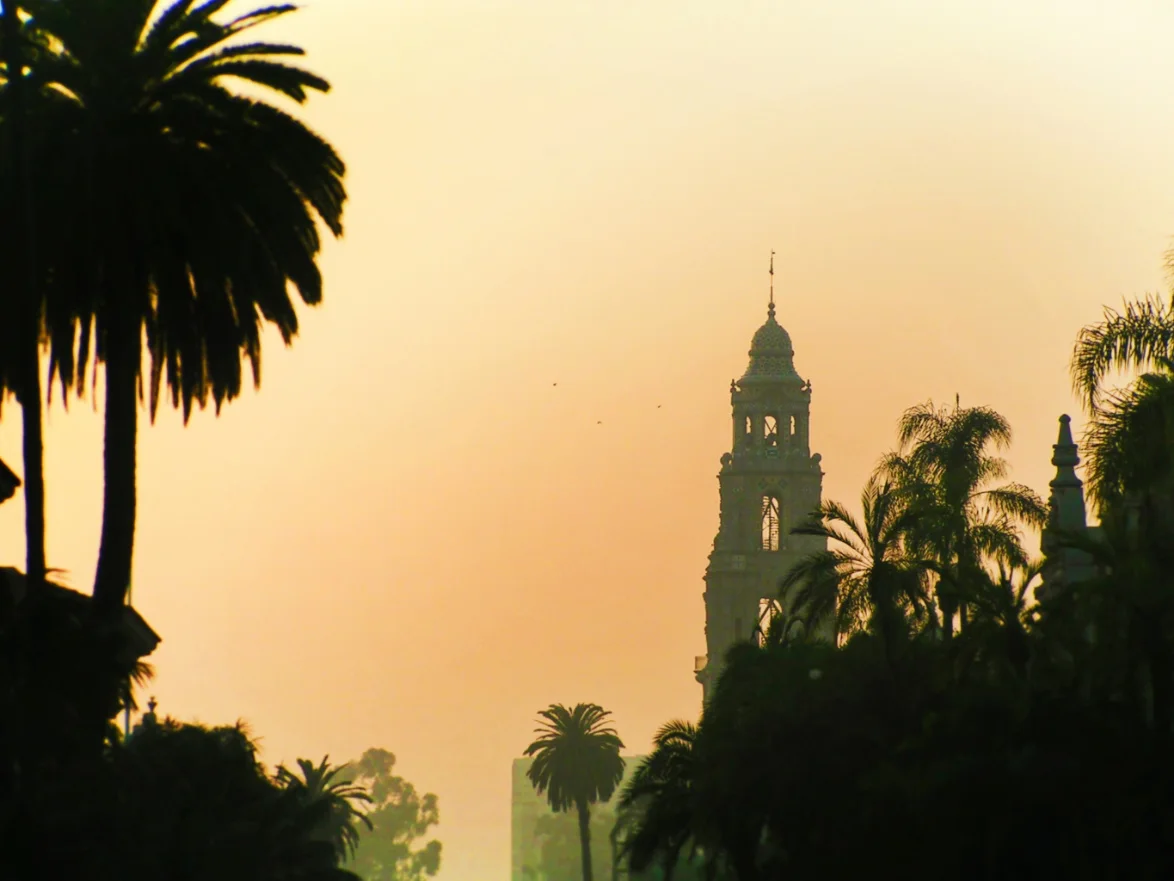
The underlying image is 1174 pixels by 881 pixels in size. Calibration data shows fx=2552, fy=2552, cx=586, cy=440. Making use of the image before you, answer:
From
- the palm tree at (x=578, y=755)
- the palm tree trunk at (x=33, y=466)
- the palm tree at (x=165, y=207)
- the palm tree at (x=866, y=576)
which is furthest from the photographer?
the palm tree at (x=578, y=755)

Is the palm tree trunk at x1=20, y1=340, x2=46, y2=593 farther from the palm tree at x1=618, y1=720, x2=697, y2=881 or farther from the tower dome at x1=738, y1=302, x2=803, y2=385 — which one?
the tower dome at x1=738, y1=302, x2=803, y2=385

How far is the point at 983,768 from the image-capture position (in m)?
46.1

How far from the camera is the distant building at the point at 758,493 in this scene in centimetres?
16475

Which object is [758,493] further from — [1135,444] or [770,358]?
[1135,444]

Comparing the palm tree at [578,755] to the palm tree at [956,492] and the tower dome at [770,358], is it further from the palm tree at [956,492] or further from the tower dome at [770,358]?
the palm tree at [956,492]

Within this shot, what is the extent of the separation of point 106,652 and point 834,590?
30.6 metres

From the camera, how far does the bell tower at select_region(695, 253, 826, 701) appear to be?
164750 mm

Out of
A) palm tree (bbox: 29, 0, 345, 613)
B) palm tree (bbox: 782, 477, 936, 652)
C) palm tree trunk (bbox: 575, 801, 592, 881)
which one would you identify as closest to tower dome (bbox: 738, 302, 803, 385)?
palm tree trunk (bbox: 575, 801, 592, 881)

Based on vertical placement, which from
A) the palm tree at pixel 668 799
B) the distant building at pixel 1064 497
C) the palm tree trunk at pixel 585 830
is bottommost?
the palm tree at pixel 668 799

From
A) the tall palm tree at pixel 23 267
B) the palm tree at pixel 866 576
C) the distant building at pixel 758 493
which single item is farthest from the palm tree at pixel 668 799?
the distant building at pixel 758 493

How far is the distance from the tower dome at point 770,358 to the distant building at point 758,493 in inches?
2.6

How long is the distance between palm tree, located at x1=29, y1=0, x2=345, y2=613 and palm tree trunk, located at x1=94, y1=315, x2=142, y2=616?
0.10 feet

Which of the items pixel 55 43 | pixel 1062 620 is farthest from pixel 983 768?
pixel 55 43

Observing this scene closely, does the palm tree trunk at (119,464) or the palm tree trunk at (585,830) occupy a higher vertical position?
the palm tree trunk at (585,830)
